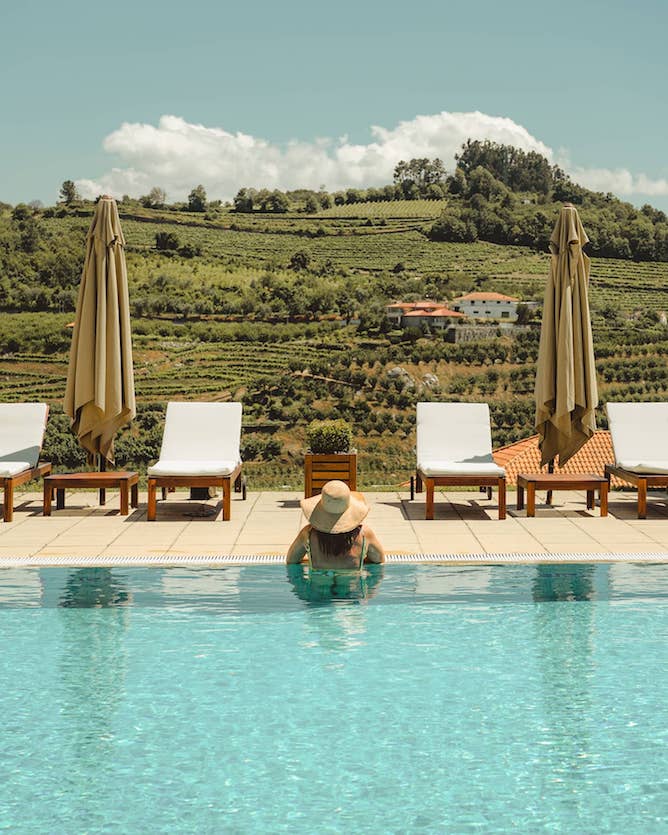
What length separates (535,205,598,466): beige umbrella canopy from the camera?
289 inches

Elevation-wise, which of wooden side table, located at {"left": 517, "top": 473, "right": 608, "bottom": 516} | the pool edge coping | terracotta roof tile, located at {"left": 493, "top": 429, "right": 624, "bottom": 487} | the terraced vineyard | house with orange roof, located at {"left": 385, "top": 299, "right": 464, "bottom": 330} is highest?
the terraced vineyard

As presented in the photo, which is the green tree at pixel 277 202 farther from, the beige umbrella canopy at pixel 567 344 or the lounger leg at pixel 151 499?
the lounger leg at pixel 151 499

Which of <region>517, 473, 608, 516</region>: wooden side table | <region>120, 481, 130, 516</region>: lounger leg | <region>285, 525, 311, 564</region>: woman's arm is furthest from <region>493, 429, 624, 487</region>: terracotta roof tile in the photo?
<region>285, 525, 311, 564</region>: woman's arm

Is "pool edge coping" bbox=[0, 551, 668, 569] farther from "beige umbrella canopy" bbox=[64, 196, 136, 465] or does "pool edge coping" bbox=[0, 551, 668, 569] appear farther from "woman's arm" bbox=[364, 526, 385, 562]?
"beige umbrella canopy" bbox=[64, 196, 136, 465]

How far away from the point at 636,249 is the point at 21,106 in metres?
40.0

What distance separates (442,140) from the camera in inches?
3167

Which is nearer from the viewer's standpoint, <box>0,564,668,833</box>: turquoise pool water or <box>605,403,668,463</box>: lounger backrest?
<box>0,564,668,833</box>: turquoise pool water

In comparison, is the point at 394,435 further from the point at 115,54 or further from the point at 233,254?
the point at 233,254

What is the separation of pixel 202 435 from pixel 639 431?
339cm

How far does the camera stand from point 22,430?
25.2 feet

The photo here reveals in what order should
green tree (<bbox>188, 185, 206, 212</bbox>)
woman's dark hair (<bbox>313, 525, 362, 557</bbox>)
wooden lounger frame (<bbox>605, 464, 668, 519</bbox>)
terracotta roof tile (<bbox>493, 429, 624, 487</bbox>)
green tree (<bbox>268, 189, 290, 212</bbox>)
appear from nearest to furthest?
woman's dark hair (<bbox>313, 525, 362, 557</bbox>), wooden lounger frame (<bbox>605, 464, 668, 519</bbox>), terracotta roof tile (<bbox>493, 429, 624, 487</bbox>), green tree (<bbox>188, 185, 206, 212</bbox>), green tree (<bbox>268, 189, 290, 212</bbox>)

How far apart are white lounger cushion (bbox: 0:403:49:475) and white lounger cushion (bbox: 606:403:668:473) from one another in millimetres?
4375

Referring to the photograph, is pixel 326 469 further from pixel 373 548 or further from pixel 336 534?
pixel 336 534

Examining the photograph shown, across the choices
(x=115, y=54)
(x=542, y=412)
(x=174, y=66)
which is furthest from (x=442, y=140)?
(x=542, y=412)
